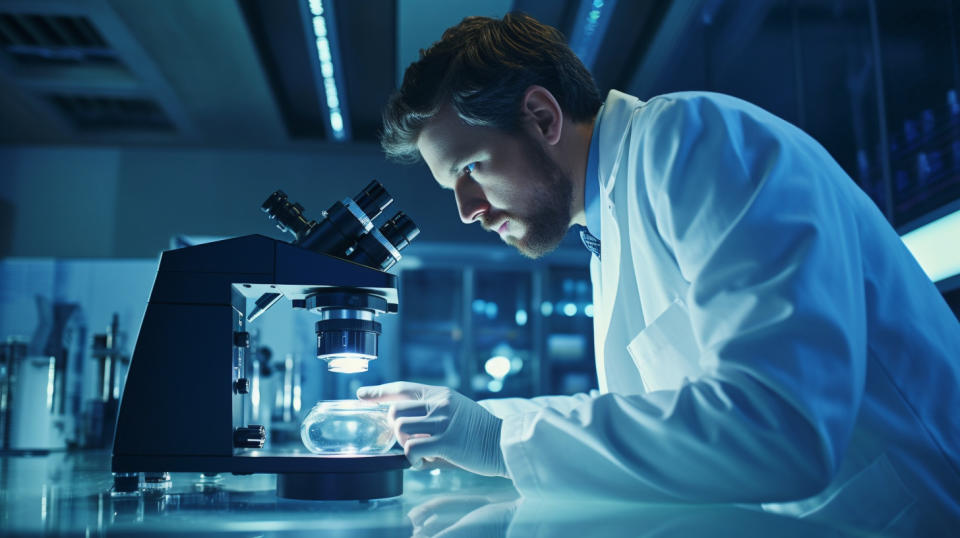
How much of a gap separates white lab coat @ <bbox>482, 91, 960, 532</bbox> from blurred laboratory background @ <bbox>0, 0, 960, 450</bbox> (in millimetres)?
114

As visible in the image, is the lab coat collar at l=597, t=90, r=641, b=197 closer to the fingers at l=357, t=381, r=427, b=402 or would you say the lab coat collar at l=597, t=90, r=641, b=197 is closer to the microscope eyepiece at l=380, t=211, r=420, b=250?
the microscope eyepiece at l=380, t=211, r=420, b=250

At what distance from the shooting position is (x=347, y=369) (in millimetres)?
1126

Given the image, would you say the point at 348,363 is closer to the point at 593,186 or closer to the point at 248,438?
the point at 248,438

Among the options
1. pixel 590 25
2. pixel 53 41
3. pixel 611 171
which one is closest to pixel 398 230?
pixel 611 171

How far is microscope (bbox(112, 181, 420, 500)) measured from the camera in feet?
3.15

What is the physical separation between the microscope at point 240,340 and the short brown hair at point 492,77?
334 millimetres

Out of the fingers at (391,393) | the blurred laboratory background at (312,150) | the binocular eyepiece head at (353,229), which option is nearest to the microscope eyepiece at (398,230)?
the binocular eyepiece head at (353,229)

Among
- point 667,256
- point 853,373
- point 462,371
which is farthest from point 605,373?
point 462,371

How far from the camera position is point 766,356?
0.76 meters

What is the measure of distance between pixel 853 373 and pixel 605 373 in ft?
2.12

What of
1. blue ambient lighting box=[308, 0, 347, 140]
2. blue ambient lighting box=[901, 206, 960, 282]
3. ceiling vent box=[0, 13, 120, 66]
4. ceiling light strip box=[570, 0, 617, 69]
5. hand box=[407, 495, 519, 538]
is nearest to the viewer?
hand box=[407, 495, 519, 538]

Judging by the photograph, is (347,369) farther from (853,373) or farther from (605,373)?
(853,373)

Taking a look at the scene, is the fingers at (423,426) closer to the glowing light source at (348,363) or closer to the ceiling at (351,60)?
the glowing light source at (348,363)

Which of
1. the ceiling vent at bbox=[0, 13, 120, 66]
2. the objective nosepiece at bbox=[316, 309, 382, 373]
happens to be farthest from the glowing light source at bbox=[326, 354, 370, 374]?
the ceiling vent at bbox=[0, 13, 120, 66]
